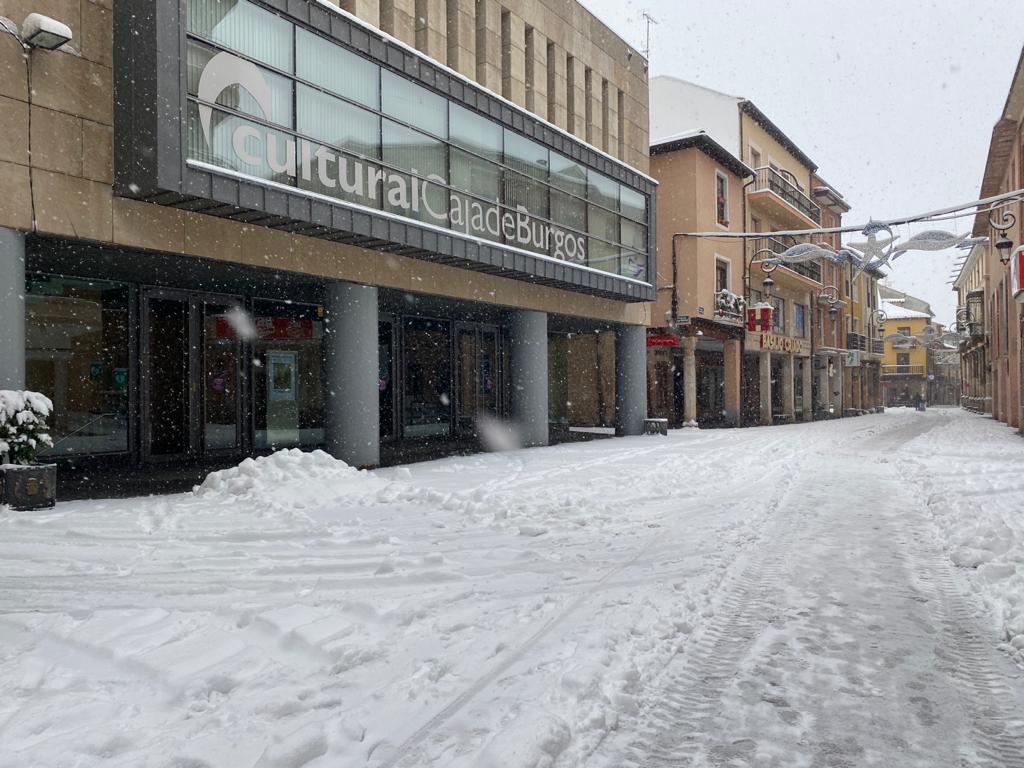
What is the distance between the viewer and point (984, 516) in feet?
23.6

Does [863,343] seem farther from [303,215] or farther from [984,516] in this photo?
[303,215]

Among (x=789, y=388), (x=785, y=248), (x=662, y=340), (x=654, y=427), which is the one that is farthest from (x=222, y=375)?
(x=789, y=388)

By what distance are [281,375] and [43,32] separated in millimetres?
7946

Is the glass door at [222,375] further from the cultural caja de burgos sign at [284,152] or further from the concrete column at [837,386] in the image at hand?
the concrete column at [837,386]

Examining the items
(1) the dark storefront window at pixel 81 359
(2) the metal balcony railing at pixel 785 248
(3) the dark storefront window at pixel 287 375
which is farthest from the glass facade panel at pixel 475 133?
(2) the metal balcony railing at pixel 785 248

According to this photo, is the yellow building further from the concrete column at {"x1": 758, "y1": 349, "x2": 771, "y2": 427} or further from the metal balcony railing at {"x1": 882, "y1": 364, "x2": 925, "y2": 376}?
the concrete column at {"x1": 758, "y1": 349, "x2": 771, "y2": 427}

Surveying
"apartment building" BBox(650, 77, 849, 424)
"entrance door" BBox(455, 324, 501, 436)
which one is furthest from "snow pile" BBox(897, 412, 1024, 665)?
"apartment building" BBox(650, 77, 849, 424)

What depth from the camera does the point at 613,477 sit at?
426 inches

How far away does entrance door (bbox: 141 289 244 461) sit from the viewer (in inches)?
500

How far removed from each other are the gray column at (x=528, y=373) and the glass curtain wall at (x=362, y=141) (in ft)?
6.04

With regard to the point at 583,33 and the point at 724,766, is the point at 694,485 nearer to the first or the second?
the point at 724,766

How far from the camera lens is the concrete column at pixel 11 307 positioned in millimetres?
7957

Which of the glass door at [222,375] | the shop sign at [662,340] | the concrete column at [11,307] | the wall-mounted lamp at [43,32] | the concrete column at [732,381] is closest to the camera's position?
the wall-mounted lamp at [43,32]

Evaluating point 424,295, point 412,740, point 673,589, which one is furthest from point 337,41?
point 412,740
